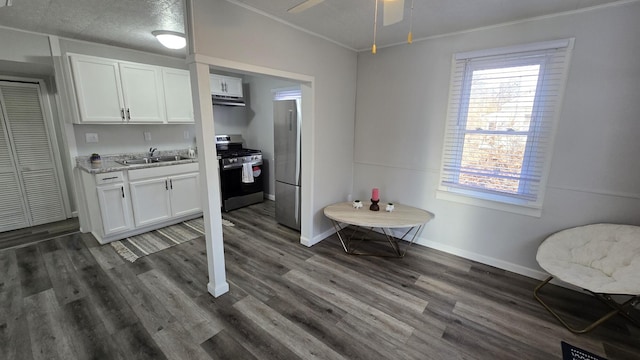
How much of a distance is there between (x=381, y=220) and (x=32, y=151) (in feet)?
15.6

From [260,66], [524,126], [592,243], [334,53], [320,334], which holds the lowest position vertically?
[320,334]

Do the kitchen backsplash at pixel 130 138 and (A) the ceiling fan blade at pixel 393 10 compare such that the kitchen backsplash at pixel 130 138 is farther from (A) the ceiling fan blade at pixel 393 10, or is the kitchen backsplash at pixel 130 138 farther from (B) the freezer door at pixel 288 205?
(A) the ceiling fan blade at pixel 393 10

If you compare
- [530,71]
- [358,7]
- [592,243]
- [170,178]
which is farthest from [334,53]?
[592,243]

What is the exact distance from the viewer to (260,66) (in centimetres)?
224

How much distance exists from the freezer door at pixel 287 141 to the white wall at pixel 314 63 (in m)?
0.43

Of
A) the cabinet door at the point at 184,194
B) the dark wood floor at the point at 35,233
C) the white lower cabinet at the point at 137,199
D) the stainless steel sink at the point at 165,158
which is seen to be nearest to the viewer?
the white lower cabinet at the point at 137,199

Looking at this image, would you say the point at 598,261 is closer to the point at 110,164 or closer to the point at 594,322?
the point at 594,322

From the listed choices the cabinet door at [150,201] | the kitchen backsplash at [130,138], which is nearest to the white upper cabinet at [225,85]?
the kitchen backsplash at [130,138]

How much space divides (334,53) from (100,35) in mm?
2663

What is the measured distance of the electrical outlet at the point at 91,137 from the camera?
3.35m

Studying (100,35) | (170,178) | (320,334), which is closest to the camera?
(320,334)

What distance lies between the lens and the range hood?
4.29 metres

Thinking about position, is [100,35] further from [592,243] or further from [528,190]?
[592,243]

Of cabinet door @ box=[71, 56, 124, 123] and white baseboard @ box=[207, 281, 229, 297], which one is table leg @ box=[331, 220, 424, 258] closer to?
white baseboard @ box=[207, 281, 229, 297]
